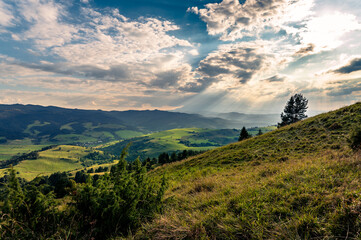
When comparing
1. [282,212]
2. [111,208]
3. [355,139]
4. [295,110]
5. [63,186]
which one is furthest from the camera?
[295,110]

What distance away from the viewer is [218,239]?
330 centimetres

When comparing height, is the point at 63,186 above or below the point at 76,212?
below

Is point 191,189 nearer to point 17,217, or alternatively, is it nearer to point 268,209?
point 268,209

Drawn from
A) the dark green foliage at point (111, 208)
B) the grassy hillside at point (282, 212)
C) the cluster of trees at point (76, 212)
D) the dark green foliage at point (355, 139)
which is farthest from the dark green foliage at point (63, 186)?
the dark green foliage at point (355, 139)

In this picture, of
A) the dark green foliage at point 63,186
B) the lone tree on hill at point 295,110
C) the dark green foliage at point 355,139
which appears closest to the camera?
the dark green foliage at point 63,186

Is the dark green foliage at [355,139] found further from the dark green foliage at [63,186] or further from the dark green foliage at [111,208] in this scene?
the dark green foliage at [63,186]

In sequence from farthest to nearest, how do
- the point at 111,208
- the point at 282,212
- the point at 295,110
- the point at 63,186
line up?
the point at 295,110
the point at 63,186
the point at 111,208
the point at 282,212

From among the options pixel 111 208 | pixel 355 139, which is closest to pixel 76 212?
pixel 111 208

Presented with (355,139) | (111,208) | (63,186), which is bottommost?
(63,186)

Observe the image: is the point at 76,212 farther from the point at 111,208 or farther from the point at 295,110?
the point at 295,110

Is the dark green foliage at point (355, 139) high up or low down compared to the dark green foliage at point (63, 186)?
up

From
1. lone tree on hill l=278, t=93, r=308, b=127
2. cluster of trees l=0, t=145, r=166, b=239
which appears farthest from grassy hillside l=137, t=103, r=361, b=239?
lone tree on hill l=278, t=93, r=308, b=127

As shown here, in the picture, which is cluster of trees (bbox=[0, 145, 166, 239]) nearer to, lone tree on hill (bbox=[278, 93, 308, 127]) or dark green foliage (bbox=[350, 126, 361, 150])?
dark green foliage (bbox=[350, 126, 361, 150])

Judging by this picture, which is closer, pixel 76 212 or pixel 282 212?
pixel 282 212
